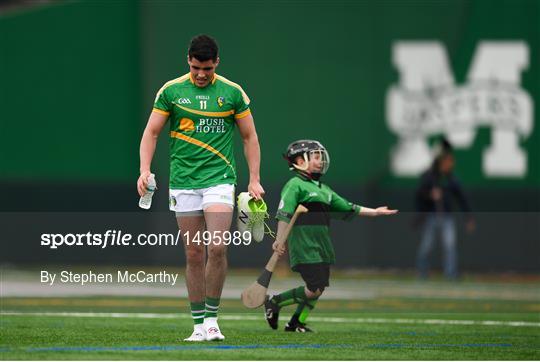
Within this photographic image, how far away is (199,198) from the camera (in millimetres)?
11195

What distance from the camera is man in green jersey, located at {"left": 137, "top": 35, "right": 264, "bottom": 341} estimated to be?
11078 mm

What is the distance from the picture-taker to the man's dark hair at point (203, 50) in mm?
10883

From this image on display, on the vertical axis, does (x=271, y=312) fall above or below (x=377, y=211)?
below

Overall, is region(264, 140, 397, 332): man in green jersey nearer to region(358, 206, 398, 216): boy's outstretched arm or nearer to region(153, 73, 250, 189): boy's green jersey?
region(358, 206, 398, 216): boy's outstretched arm

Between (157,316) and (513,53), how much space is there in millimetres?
11741

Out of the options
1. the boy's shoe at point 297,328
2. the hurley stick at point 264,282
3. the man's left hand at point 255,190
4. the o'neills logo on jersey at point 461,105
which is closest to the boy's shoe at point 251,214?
the man's left hand at point 255,190

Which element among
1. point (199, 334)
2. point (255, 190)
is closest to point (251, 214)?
point (255, 190)

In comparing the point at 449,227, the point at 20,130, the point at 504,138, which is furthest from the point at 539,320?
the point at 20,130

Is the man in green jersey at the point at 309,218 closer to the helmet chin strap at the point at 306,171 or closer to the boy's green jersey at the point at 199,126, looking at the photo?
the helmet chin strap at the point at 306,171

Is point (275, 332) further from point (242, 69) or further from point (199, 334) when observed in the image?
point (242, 69)

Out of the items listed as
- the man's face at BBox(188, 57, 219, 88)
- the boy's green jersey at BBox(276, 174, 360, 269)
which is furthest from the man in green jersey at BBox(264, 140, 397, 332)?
the man's face at BBox(188, 57, 219, 88)

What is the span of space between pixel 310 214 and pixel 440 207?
1112cm

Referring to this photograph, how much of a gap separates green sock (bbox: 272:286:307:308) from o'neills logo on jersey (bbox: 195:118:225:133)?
2.39 metres

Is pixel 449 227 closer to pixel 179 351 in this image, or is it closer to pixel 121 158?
pixel 121 158
